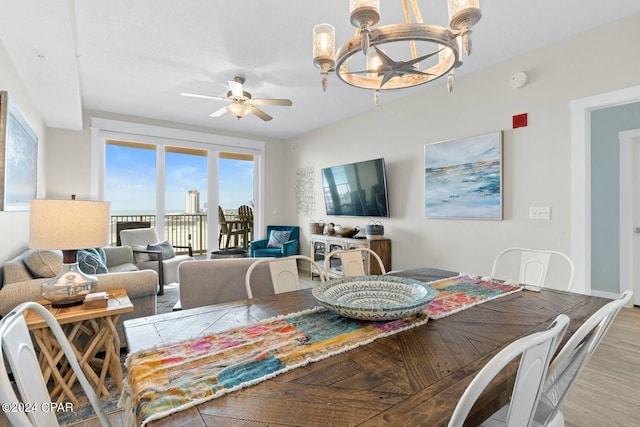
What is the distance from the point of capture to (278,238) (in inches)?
224

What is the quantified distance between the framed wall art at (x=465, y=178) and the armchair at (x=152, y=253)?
347 cm

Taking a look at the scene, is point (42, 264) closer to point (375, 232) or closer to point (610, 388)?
point (375, 232)

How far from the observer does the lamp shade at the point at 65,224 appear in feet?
5.62

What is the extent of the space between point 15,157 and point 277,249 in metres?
3.54

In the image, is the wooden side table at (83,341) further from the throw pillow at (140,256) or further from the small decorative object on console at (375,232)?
the small decorative object on console at (375,232)

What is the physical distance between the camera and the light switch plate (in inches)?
110

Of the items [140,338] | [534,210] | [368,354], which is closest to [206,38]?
[140,338]

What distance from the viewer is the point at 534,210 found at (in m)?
2.87

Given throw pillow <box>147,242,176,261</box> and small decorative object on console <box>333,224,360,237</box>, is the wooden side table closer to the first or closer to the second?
throw pillow <box>147,242,176,261</box>

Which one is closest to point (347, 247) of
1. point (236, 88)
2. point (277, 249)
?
point (277, 249)

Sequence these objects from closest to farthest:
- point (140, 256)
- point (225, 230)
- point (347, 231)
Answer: point (140, 256) < point (347, 231) < point (225, 230)

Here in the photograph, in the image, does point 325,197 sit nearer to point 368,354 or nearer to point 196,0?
point 196,0

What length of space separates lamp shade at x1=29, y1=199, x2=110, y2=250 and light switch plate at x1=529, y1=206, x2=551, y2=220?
135 inches

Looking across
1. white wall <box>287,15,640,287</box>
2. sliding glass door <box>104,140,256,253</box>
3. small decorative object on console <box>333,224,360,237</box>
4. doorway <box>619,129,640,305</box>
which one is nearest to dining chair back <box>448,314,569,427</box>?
white wall <box>287,15,640,287</box>
